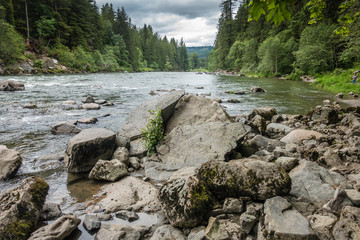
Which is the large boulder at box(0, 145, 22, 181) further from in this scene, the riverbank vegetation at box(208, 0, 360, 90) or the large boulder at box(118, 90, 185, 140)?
the riverbank vegetation at box(208, 0, 360, 90)

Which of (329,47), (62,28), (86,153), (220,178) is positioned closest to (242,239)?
(220,178)

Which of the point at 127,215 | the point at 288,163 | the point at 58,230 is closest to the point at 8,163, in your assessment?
the point at 58,230

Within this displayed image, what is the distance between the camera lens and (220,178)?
341 centimetres

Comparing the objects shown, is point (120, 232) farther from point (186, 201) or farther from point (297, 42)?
point (297, 42)

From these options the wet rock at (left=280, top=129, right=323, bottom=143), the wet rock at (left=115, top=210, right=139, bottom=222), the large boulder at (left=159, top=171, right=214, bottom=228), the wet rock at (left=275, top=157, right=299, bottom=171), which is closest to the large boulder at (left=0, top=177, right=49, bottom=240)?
the wet rock at (left=115, top=210, right=139, bottom=222)

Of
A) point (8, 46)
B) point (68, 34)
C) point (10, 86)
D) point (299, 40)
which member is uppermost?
point (68, 34)

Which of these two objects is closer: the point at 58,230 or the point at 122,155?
the point at 58,230

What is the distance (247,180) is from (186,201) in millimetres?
1023

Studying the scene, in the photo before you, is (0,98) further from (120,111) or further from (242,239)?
(242,239)

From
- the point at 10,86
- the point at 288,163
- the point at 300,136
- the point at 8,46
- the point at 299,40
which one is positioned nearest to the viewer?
the point at 288,163

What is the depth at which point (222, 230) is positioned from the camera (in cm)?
269

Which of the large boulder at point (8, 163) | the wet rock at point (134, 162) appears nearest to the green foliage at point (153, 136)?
the wet rock at point (134, 162)

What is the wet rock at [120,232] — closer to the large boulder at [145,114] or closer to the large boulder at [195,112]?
the large boulder at [145,114]

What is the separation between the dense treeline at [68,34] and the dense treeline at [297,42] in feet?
117
